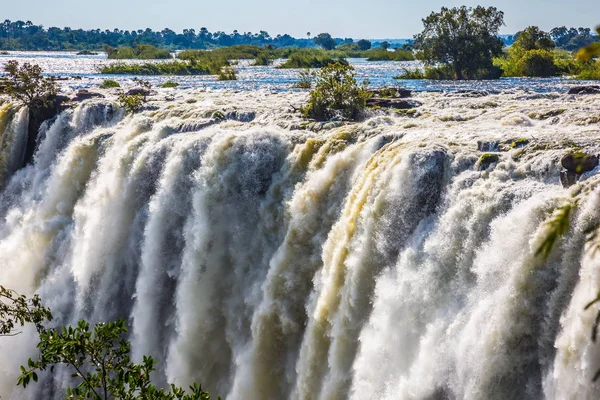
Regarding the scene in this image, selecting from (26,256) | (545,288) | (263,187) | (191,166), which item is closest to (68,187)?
(26,256)

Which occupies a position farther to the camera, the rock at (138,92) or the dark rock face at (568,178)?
the rock at (138,92)

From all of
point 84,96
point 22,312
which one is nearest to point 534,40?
point 84,96

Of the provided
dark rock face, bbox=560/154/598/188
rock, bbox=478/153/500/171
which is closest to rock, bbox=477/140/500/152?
rock, bbox=478/153/500/171

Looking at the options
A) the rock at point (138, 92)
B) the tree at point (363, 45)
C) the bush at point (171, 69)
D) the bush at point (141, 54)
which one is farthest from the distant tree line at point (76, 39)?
the rock at point (138, 92)

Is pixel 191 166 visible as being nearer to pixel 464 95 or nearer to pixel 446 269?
pixel 446 269

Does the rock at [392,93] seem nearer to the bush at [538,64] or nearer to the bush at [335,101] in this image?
the bush at [335,101]

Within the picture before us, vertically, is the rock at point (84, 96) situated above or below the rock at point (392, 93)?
below

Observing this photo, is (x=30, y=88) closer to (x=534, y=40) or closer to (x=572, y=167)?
(x=572, y=167)
